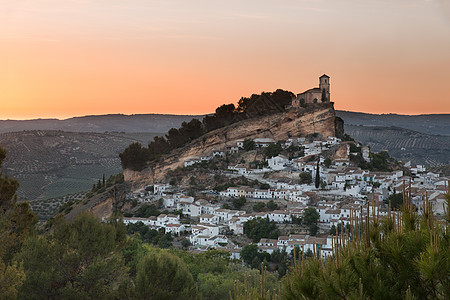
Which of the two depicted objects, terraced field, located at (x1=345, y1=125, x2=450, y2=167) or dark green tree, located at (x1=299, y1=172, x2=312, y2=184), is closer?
dark green tree, located at (x1=299, y1=172, x2=312, y2=184)

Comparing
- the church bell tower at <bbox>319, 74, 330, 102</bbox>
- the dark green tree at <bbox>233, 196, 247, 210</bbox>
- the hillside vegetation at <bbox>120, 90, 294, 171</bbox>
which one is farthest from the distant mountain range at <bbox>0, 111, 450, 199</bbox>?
the church bell tower at <bbox>319, 74, 330, 102</bbox>

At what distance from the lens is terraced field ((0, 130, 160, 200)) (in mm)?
48731

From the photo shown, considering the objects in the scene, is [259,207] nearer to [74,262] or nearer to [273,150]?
[273,150]

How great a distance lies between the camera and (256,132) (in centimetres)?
4359

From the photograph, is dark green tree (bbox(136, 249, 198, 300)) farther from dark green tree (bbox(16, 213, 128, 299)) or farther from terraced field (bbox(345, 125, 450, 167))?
terraced field (bbox(345, 125, 450, 167))

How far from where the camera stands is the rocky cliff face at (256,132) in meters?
40.8

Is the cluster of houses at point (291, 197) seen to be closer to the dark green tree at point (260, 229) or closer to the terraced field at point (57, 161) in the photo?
the dark green tree at point (260, 229)

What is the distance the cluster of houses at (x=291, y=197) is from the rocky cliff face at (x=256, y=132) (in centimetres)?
299

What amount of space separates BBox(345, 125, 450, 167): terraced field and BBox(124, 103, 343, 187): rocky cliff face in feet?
100

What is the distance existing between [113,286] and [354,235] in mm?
7037

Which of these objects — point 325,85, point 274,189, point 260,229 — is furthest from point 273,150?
point 260,229

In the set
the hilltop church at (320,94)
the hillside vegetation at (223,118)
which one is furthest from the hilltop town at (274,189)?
the hillside vegetation at (223,118)

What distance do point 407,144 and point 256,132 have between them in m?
48.9

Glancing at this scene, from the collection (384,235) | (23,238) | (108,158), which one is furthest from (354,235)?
(108,158)
